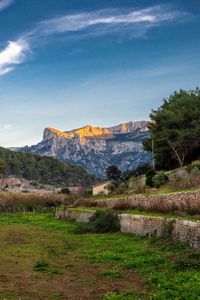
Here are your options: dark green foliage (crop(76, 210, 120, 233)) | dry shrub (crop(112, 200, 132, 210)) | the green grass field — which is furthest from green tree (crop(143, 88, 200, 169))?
the green grass field

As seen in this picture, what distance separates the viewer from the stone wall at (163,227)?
18.8 meters

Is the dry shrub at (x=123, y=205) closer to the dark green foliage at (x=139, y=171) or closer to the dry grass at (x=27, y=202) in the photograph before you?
the dark green foliage at (x=139, y=171)

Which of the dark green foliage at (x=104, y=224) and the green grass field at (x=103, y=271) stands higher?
the dark green foliage at (x=104, y=224)

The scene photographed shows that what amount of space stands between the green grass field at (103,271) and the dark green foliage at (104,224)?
16.7ft

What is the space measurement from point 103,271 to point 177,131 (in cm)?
4327

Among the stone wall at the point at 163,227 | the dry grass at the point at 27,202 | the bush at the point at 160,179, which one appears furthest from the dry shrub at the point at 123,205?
the dry grass at the point at 27,202

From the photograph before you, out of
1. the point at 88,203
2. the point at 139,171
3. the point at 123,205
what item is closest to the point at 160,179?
the point at 88,203

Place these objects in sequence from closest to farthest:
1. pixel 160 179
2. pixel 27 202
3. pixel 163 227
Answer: pixel 163 227
pixel 160 179
pixel 27 202

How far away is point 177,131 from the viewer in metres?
58.9

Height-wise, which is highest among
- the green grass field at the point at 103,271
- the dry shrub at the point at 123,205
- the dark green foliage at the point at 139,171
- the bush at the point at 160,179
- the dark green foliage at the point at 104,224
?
the dark green foliage at the point at 139,171

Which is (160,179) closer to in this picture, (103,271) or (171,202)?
(171,202)

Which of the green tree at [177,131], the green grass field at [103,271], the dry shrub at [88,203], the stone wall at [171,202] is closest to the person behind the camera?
the green grass field at [103,271]

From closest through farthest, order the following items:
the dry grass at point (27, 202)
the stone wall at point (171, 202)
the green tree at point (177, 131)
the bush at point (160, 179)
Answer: the stone wall at point (171, 202), the bush at point (160, 179), the green tree at point (177, 131), the dry grass at point (27, 202)

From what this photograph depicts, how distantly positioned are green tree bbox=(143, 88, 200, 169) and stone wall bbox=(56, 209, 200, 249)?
29398mm
